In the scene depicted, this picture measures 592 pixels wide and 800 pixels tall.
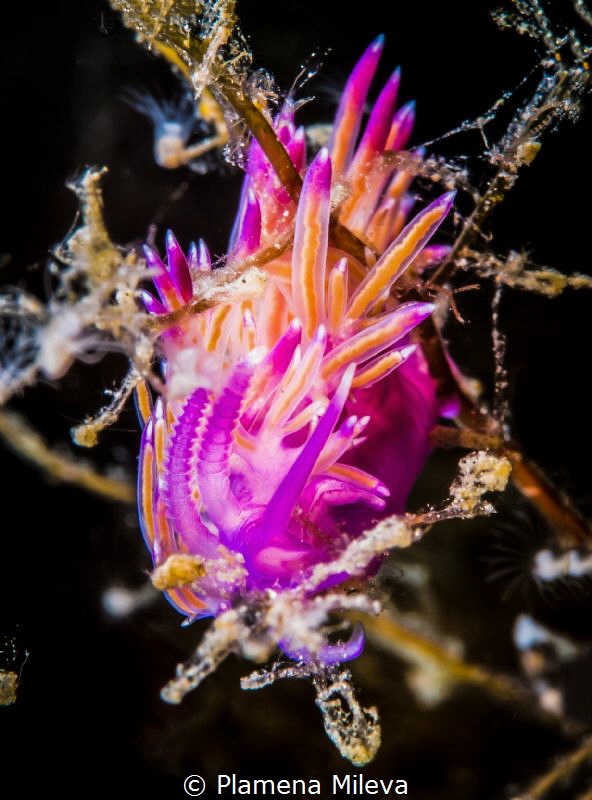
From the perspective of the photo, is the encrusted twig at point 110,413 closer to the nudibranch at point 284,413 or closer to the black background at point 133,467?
the nudibranch at point 284,413

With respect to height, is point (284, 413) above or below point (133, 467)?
above

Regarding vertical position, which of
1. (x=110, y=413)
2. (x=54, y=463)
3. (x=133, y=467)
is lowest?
(x=133, y=467)

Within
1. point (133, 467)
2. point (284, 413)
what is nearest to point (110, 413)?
point (284, 413)

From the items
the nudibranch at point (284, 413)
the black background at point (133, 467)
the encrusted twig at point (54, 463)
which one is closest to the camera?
the nudibranch at point (284, 413)

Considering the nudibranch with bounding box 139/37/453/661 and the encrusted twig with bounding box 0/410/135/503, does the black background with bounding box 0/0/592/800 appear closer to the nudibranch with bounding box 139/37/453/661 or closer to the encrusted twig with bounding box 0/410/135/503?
the encrusted twig with bounding box 0/410/135/503

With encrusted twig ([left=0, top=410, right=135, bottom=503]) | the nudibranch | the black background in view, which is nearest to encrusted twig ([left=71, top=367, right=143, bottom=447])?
the nudibranch

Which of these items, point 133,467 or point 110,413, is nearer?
point 110,413

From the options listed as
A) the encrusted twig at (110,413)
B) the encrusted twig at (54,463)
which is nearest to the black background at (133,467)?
the encrusted twig at (54,463)

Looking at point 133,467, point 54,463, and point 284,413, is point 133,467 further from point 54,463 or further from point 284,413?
point 284,413
